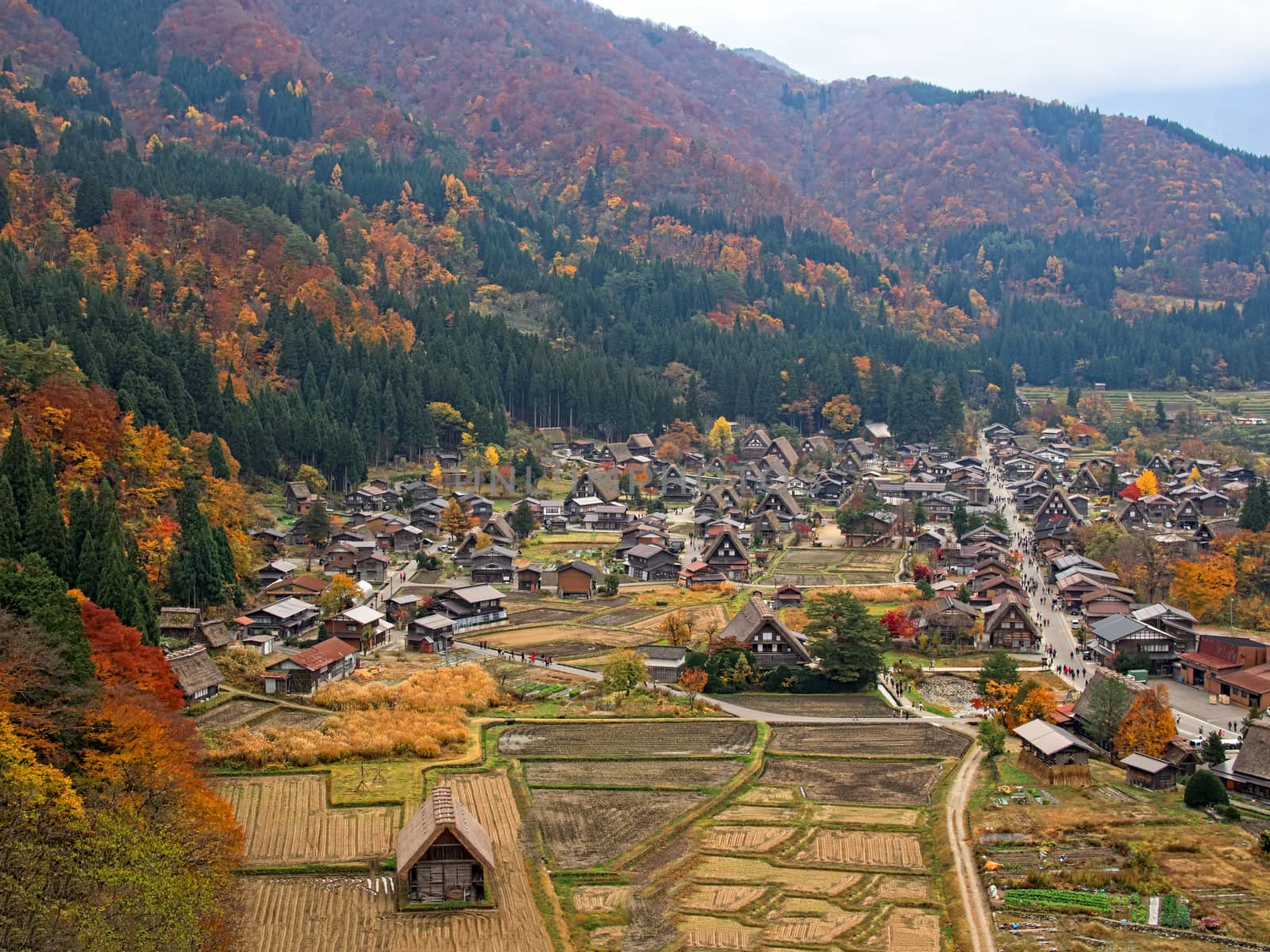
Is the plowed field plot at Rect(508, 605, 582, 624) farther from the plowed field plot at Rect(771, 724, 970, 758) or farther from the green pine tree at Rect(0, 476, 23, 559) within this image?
the green pine tree at Rect(0, 476, 23, 559)

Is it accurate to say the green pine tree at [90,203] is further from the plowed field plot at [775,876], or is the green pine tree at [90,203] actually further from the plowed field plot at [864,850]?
the plowed field plot at [864,850]

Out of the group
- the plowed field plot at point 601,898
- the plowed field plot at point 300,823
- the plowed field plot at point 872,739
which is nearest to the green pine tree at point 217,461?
the plowed field plot at point 300,823

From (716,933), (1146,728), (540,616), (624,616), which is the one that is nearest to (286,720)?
(716,933)

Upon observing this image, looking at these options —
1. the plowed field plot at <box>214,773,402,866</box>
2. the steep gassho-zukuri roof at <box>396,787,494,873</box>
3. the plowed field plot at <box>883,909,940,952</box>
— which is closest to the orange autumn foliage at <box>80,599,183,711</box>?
the plowed field plot at <box>214,773,402,866</box>

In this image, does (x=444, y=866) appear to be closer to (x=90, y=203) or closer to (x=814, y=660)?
(x=814, y=660)

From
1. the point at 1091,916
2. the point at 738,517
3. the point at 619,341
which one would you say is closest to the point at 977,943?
the point at 1091,916

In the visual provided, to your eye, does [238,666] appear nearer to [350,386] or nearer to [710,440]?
[350,386]
